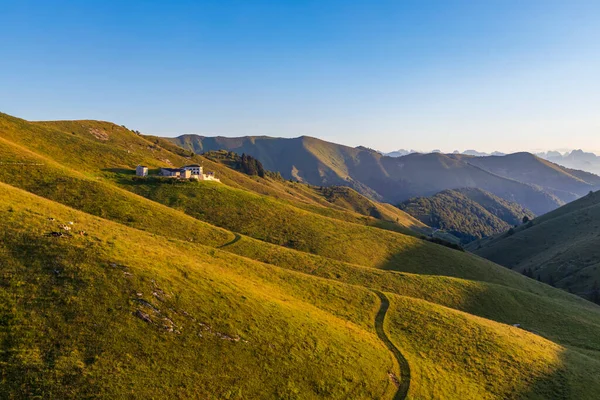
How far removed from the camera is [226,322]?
100 feet

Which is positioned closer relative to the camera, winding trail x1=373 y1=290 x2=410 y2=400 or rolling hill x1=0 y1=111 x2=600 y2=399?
rolling hill x1=0 y1=111 x2=600 y2=399

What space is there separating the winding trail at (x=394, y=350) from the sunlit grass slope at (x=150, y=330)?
1.17 meters

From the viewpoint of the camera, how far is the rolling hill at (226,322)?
76.4ft

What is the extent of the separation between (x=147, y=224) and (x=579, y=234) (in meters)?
233

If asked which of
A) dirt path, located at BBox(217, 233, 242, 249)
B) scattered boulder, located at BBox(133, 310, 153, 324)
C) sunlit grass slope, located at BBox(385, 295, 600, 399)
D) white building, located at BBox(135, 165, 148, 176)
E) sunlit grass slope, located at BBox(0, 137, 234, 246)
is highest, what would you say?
white building, located at BBox(135, 165, 148, 176)

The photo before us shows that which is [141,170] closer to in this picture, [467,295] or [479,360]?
[467,295]

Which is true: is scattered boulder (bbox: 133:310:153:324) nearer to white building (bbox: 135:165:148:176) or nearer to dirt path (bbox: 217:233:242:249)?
dirt path (bbox: 217:233:242:249)

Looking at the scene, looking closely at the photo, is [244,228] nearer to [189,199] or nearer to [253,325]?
[189,199]

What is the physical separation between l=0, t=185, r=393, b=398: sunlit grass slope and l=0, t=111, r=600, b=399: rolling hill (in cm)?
12

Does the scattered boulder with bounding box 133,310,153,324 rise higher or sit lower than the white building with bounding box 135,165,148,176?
lower

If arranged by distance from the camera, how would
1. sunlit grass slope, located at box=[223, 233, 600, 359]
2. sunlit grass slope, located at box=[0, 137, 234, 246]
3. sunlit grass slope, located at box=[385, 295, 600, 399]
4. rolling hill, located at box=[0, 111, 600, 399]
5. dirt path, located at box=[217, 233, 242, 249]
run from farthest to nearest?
1. dirt path, located at box=[217, 233, 242, 249]
2. sunlit grass slope, located at box=[0, 137, 234, 246]
3. sunlit grass slope, located at box=[223, 233, 600, 359]
4. sunlit grass slope, located at box=[385, 295, 600, 399]
5. rolling hill, located at box=[0, 111, 600, 399]

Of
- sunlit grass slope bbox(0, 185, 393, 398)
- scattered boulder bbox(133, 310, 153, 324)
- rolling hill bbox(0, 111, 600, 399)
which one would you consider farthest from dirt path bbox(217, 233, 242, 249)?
scattered boulder bbox(133, 310, 153, 324)

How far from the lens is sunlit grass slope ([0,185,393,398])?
2205 cm

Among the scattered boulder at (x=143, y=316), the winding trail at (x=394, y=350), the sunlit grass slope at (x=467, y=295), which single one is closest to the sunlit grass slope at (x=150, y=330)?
the scattered boulder at (x=143, y=316)
